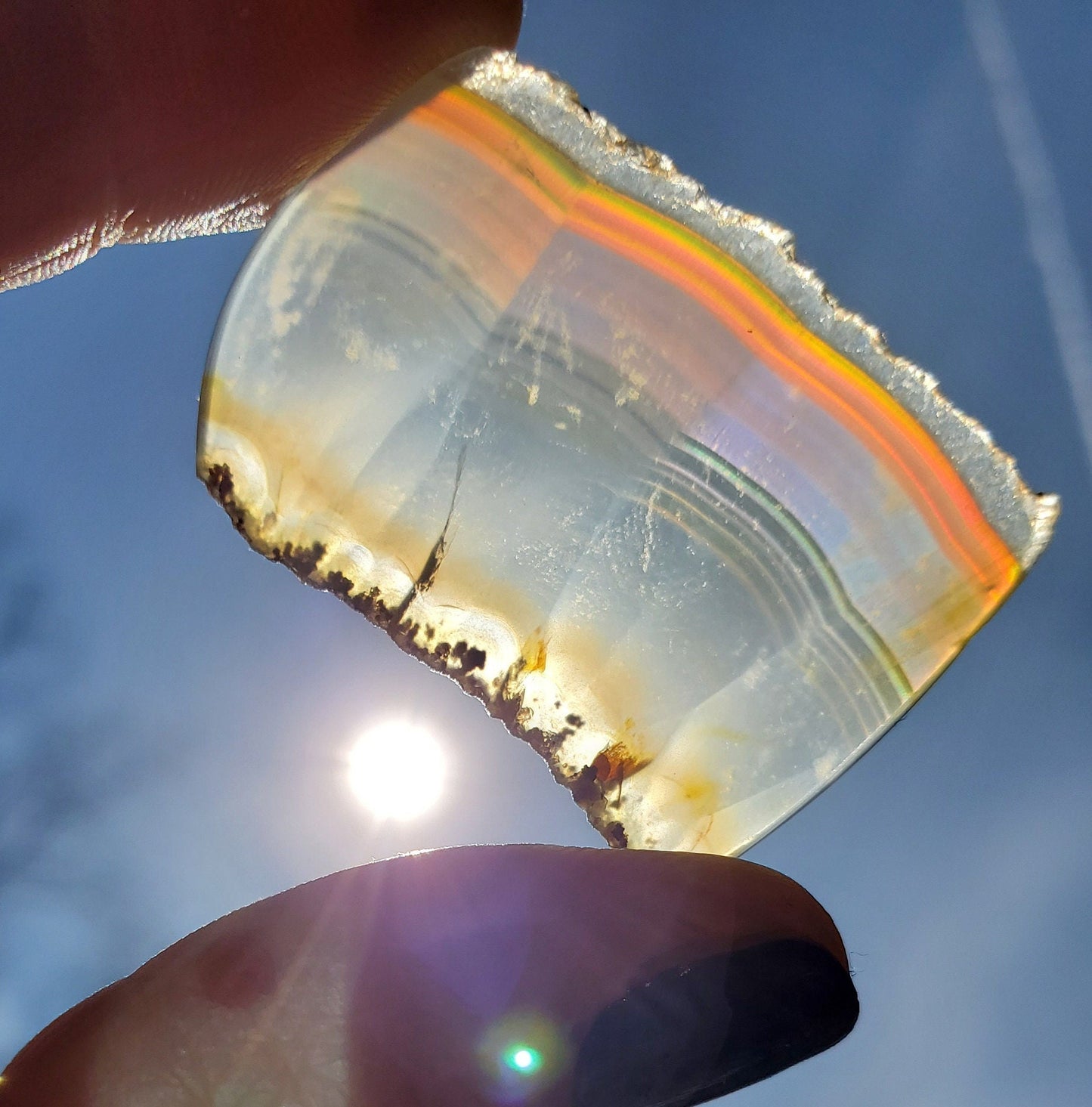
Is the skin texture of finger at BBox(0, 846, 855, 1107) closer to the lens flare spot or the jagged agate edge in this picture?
the lens flare spot

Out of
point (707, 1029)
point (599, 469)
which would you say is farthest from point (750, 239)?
point (707, 1029)

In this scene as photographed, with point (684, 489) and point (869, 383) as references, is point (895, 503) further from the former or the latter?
point (684, 489)

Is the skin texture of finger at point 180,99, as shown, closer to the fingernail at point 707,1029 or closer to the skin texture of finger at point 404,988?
the skin texture of finger at point 404,988

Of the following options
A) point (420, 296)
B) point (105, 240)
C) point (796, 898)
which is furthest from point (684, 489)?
point (105, 240)

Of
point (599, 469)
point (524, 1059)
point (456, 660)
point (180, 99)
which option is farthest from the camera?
point (456, 660)

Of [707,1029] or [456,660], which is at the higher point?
[456,660]

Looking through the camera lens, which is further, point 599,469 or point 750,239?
point 599,469

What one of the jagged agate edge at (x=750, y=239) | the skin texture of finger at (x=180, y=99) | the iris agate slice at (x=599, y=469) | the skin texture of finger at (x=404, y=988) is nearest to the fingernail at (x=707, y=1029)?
the skin texture of finger at (x=404, y=988)

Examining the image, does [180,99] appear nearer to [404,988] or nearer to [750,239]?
[750,239]
